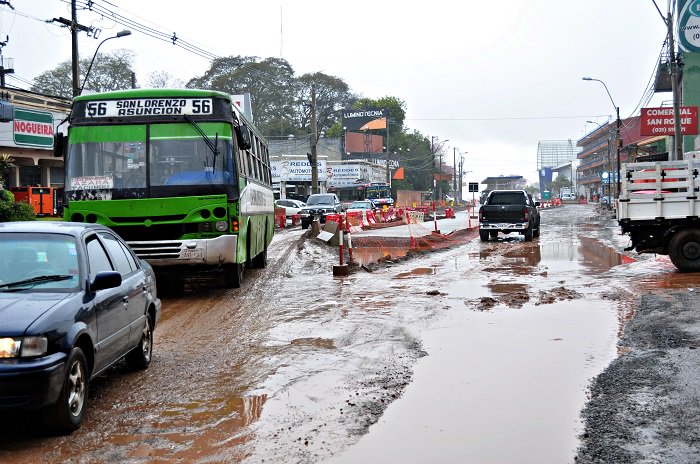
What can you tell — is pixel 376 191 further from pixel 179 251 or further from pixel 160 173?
pixel 179 251

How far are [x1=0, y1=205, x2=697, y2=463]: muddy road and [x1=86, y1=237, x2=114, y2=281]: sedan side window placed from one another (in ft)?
3.65

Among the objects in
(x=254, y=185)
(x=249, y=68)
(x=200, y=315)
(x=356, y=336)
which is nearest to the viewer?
(x=356, y=336)

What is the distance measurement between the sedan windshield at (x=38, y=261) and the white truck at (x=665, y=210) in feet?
42.0

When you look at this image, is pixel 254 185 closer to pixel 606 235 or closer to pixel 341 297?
pixel 341 297

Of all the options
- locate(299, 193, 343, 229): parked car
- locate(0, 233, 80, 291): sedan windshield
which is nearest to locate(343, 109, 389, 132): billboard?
locate(299, 193, 343, 229): parked car

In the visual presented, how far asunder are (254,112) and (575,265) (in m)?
71.6

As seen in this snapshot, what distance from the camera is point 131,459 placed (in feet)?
16.5

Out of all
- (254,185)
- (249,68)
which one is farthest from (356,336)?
(249,68)

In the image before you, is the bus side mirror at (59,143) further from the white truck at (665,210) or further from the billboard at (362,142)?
the billboard at (362,142)

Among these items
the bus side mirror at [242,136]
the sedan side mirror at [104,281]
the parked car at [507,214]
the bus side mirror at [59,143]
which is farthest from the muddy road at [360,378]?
the parked car at [507,214]

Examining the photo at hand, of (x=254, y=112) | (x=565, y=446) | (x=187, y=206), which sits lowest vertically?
(x=565, y=446)

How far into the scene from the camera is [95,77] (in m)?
73.2

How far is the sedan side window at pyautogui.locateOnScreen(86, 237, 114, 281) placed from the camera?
258 inches

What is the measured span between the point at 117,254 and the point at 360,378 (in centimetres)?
262
